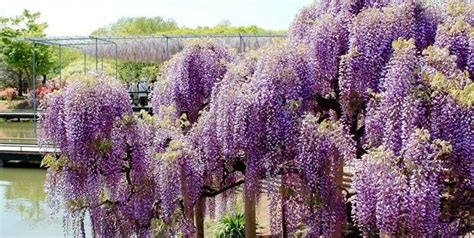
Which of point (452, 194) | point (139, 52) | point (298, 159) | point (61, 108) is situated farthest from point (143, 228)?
point (139, 52)

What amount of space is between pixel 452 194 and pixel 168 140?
271 centimetres

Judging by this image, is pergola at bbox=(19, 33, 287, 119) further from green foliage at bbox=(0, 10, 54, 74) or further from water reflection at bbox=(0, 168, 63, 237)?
green foliage at bbox=(0, 10, 54, 74)

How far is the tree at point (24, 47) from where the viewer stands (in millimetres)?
37656

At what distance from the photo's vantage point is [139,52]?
22.7 m

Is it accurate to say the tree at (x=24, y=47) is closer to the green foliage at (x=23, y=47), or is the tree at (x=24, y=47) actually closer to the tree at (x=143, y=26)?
the green foliage at (x=23, y=47)

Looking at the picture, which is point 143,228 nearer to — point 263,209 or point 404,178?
point 404,178

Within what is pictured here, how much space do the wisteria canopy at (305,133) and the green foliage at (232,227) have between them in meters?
1.55

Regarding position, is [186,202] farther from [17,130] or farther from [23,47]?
[23,47]

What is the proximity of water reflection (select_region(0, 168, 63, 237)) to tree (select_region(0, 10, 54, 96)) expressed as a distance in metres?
20.5

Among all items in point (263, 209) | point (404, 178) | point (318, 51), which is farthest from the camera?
point (263, 209)

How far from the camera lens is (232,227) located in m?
8.80

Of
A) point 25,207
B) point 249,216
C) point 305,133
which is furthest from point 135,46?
point 305,133

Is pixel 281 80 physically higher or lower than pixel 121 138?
higher

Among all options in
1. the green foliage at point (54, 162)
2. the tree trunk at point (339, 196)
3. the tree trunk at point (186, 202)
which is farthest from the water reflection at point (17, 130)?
the tree trunk at point (339, 196)
